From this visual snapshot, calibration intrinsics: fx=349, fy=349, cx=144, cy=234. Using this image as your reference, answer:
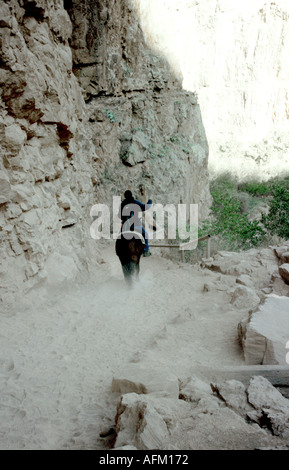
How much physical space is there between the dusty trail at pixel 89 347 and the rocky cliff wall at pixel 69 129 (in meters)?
0.76

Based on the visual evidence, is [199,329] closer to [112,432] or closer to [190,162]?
[112,432]

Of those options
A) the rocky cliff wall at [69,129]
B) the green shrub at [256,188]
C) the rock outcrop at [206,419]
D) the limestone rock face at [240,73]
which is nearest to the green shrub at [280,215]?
the rocky cliff wall at [69,129]

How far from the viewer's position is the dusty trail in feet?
9.00

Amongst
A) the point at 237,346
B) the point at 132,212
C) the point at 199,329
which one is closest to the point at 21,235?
the point at 132,212

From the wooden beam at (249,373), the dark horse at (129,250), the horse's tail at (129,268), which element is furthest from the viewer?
the horse's tail at (129,268)

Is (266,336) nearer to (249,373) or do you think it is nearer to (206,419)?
(249,373)

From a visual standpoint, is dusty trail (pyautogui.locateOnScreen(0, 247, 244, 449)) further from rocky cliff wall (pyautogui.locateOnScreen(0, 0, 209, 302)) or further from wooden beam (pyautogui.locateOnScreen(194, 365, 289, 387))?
rocky cliff wall (pyautogui.locateOnScreen(0, 0, 209, 302))

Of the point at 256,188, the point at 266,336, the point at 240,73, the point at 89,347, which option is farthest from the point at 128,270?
the point at 240,73

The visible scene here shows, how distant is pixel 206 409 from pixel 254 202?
22.8 metres

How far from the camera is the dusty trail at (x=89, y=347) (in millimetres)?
2742

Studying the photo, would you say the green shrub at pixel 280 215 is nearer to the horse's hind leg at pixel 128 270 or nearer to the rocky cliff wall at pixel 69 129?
the rocky cliff wall at pixel 69 129

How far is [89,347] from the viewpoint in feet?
14.2

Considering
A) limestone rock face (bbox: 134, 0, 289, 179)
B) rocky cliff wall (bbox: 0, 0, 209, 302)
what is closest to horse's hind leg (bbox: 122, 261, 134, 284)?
rocky cliff wall (bbox: 0, 0, 209, 302)

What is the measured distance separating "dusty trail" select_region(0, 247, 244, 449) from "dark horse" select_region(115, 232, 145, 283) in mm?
387
